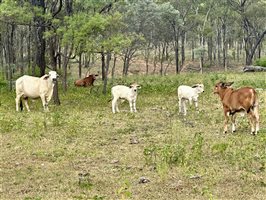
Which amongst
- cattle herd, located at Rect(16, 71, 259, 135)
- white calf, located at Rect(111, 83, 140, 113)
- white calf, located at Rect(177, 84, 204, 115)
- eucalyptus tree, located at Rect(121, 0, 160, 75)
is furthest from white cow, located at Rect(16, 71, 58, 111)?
eucalyptus tree, located at Rect(121, 0, 160, 75)

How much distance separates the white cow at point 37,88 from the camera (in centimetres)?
2109

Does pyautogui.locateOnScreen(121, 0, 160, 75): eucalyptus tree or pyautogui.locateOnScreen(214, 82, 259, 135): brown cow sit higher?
pyautogui.locateOnScreen(121, 0, 160, 75): eucalyptus tree

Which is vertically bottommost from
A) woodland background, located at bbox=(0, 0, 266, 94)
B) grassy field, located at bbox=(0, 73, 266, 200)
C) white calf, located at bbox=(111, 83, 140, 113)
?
grassy field, located at bbox=(0, 73, 266, 200)

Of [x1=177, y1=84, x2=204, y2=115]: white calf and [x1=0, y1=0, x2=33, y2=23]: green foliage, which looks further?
[x1=177, y1=84, x2=204, y2=115]: white calf

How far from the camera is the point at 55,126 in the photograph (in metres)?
16.5

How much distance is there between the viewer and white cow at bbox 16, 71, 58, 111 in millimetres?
21089

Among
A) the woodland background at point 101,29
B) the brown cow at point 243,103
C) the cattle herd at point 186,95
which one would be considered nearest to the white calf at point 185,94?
the cattle herd at point 186,95

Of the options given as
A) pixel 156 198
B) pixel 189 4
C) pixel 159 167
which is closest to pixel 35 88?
pixel 159 167

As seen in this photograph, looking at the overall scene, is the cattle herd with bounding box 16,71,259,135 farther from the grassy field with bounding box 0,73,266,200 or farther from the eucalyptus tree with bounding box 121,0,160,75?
the eucalyptus tree with bounding box 121,0,160,75

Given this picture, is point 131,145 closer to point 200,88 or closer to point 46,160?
point 46,160

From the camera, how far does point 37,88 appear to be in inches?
846

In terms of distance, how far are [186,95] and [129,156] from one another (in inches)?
317

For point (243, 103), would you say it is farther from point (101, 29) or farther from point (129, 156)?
point (101, 29)

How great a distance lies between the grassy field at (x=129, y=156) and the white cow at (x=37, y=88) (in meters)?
1.42
